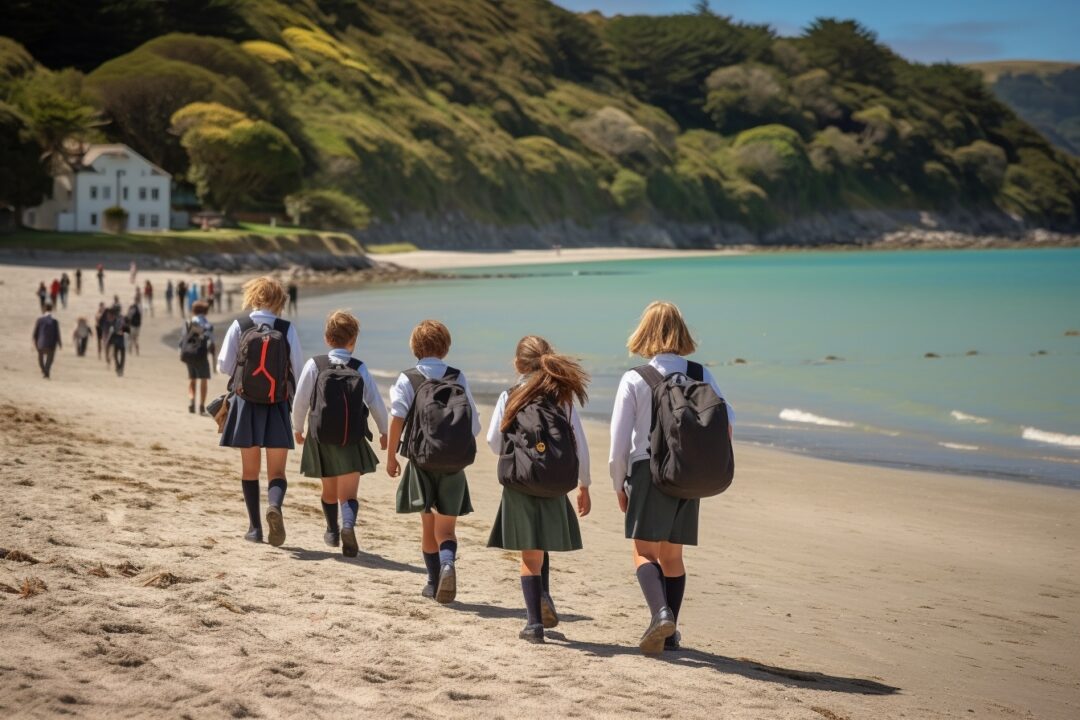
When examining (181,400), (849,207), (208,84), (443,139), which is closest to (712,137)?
(849,207)

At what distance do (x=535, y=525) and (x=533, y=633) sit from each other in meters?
0.56

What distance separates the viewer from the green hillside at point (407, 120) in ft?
300

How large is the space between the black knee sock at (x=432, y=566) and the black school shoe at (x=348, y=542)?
0.99 meters

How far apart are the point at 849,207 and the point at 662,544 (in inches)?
7566

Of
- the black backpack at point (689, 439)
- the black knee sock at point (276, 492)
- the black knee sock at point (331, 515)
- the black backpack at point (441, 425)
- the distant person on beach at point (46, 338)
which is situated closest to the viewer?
the black backpack at point (689, 439)

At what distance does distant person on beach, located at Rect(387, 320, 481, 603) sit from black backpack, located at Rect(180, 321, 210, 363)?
9.95 m

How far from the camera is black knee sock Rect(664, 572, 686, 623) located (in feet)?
21.2

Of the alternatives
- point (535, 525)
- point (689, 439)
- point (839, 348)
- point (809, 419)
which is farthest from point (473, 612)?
point (839, 348)

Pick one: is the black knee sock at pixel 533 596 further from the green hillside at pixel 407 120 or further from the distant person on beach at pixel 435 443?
the green hillside at pixel 407 120

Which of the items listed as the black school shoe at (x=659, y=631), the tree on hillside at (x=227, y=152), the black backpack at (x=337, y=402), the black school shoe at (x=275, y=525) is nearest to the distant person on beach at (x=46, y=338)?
the black school shoe at (x=275, y=525)

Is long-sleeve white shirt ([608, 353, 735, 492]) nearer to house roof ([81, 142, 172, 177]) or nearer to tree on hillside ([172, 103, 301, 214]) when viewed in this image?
house roof ([81, 142, 172, 177])

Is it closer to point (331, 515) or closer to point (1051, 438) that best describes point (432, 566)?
point (331, 515)

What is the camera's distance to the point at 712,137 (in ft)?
635

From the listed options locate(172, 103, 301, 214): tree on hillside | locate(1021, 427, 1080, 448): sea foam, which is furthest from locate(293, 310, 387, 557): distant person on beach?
locate(172, 103, 301, 214): tree on hillside
